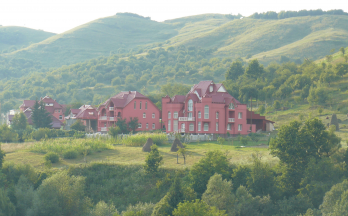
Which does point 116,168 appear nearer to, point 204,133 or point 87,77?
point 204,133

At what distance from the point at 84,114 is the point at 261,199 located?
186 ft

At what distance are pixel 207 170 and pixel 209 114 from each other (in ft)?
92.0

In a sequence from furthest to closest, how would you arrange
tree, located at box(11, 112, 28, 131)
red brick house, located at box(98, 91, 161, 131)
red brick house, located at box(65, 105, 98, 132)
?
red brick house, located at box(65, 105, 98, 132) → red brick house, located at box(98, 91, 161, 131) → tree, located at box(11, 112, 28, 131)

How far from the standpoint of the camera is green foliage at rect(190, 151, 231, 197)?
119 ft

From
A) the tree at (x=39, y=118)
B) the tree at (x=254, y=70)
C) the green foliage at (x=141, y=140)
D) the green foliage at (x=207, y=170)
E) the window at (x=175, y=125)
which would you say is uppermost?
the tree at (x=254, y=70)

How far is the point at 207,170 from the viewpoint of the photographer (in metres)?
37.1

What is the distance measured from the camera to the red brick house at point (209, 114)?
6488cm

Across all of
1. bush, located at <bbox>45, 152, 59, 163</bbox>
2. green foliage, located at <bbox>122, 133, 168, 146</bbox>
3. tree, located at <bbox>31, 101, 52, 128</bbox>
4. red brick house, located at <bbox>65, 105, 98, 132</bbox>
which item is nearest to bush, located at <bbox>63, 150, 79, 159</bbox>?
bush, located at <bbox>45, 152, 59, 163</bbox>

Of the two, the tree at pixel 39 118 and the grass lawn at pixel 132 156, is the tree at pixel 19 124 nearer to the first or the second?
the tree at pixel 39 118

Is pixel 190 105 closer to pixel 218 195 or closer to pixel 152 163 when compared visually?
pixel 152 163

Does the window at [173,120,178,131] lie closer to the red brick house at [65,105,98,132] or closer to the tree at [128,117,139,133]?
the tree at [128,117,139,133]

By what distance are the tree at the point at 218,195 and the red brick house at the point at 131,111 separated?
4148 centimetres

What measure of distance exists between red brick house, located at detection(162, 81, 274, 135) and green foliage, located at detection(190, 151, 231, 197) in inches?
1049

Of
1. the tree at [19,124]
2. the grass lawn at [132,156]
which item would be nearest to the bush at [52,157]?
the grass lawn at [132,156]
